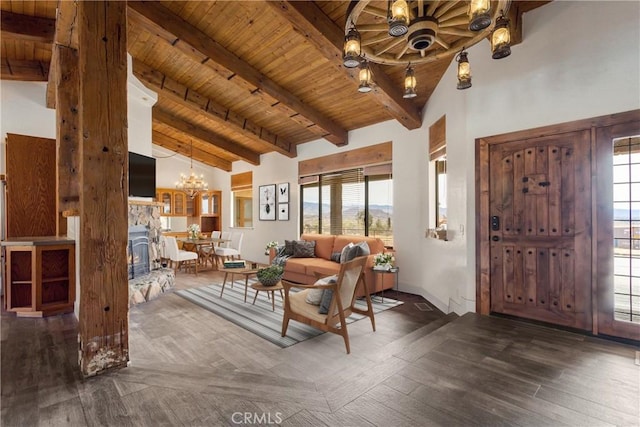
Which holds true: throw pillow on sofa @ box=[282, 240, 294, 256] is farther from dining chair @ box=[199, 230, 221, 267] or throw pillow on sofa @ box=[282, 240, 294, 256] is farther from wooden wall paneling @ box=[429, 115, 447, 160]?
wooden wall paneling @ box=[429, 115, 447, 160]

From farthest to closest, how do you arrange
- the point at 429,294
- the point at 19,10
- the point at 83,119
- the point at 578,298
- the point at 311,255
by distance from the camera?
1. the point at 311,255
2. the point at 429,294
3. the point at 19,10
4. the point at 578,298
5. the point at 83,119

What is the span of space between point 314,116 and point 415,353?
4.24 m

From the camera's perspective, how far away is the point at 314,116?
542 centimetres

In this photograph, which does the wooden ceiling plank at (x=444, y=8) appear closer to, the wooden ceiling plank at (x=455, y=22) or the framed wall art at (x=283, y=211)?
the wooden ceiling plank at (x=455, y=22)

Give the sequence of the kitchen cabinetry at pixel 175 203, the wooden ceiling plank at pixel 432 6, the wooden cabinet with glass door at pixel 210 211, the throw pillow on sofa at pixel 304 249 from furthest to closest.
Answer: the wooden cabinet with glass door at pixel 210 211
the kitchen cabinetry at pixel 175 203
the throw pillow on sofa at pixel 304 249
the wooden ceiling plank at pixel 432 6

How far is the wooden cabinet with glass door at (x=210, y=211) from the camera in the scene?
31.7 ft

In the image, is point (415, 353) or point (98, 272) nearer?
point (98, 272)

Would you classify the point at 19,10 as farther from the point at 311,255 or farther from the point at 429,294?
the point at 429,294

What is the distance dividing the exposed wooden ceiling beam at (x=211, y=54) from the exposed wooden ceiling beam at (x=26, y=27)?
113 cm

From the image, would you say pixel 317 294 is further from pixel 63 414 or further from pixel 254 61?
pixel 254 61

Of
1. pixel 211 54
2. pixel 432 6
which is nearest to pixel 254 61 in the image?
pixel 211 54

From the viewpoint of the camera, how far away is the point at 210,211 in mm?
9812

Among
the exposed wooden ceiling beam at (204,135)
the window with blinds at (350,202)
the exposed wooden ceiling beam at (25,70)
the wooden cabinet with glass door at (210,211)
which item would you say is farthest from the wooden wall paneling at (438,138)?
the wooden cabinet with glass door at (210,211)

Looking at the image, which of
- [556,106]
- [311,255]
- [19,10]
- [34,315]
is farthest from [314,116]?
[34,315]
